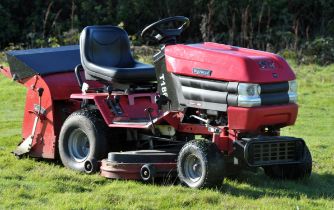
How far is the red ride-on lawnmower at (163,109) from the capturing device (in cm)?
663

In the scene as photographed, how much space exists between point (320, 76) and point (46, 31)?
31.9 feet

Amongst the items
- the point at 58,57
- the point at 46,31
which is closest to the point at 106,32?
the point at 58,57

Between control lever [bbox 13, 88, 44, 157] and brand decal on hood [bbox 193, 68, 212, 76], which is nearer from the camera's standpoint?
brand decal on hood [bbox 193, 68, 212, 76]

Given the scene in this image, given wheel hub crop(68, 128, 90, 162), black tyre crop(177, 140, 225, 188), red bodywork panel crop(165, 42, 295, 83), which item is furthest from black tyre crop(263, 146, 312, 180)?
wheel hub crop(68, 128, 90, 162)

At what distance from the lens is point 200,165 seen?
6.78 metres

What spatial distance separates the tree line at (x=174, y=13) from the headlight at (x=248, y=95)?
1450 centimetres

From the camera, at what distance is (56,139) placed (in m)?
8.12

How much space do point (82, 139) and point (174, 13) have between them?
1585 centimetres

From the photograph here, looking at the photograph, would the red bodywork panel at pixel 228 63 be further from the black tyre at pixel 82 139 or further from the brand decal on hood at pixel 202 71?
the black tyre at pixel 82 139

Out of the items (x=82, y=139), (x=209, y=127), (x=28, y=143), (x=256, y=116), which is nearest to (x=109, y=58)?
(x=82, y=139)

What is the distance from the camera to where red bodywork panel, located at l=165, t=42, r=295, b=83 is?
657cm

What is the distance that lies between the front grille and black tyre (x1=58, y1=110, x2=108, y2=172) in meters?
1.60

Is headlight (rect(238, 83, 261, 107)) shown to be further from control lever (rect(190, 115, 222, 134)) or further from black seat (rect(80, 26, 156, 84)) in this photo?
black seat (rect(80, 26, 156, 84))

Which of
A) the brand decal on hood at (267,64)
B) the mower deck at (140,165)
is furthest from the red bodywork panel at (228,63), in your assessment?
the mower deck at (140,165)
